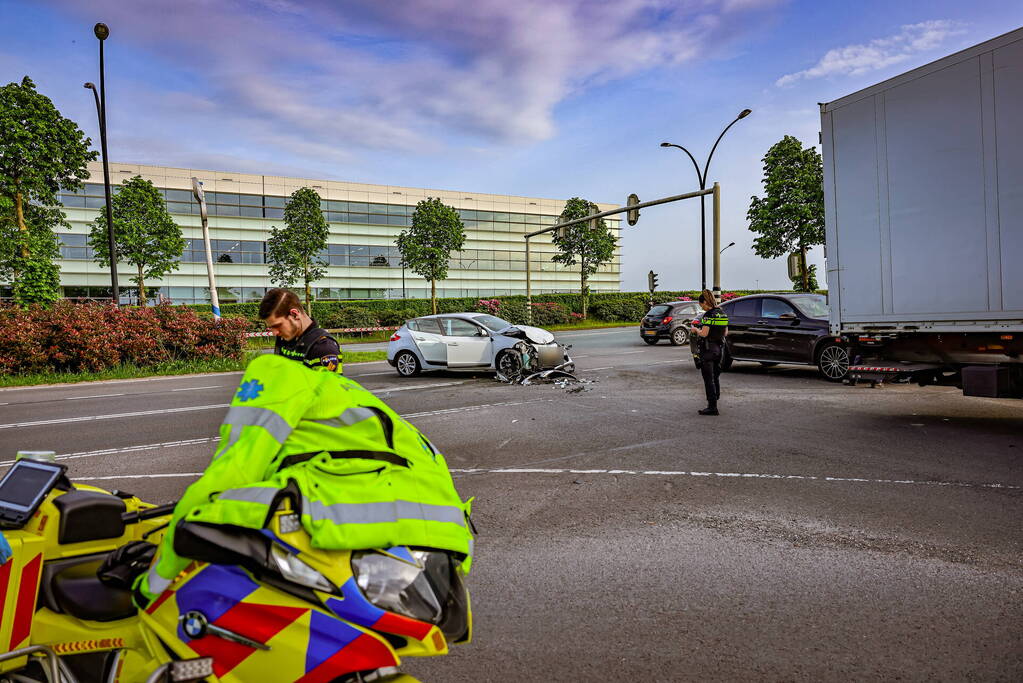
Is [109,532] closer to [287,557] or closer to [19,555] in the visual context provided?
[19,555]

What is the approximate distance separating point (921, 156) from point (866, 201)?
0.80 meters

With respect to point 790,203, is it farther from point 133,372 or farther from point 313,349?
point 313,349

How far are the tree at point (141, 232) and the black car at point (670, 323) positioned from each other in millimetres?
24942

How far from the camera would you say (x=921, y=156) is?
306 inches

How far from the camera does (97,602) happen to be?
7.41ft

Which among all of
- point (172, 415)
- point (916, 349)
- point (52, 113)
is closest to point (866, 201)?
point (916, 349)

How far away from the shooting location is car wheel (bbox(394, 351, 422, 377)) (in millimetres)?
15523

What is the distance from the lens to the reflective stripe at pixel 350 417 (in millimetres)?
2090

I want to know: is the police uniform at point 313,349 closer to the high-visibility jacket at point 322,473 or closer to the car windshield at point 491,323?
the high-visibility jacket at point 322,473

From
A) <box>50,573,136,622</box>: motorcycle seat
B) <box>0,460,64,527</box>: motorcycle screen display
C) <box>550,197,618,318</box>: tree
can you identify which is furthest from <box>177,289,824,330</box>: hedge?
<box>50,573,136,622</box>: motorcycle seat

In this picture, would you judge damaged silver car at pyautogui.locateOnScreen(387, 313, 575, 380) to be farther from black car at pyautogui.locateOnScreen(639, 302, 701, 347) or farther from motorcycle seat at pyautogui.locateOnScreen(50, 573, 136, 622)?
motorcycle seat at pyautogui.locateOnScreen(50, 573, 136, 622)

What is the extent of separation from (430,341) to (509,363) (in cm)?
206

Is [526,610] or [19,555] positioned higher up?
[19,555]

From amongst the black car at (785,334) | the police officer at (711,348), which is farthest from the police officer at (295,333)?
the black car at (785,334)
